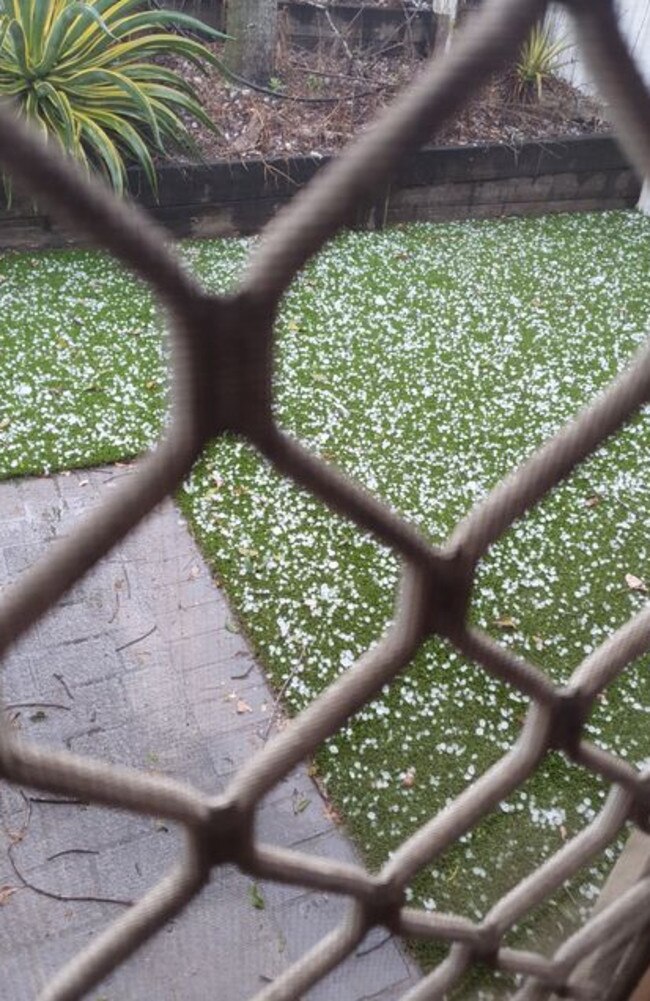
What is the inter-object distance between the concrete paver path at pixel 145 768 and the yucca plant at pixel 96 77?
2054 millimetres

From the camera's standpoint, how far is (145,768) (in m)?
1.97

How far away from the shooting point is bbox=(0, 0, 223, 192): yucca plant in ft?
12.6

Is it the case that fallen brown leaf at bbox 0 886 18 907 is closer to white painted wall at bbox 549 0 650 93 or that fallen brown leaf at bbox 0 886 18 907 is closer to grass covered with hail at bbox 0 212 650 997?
grass covered with hail at bbox 0 212 650 997

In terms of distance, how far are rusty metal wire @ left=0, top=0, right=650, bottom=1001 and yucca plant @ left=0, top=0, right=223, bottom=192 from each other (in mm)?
3577

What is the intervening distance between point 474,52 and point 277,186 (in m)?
4.27

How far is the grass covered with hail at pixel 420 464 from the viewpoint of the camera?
78.3 inches

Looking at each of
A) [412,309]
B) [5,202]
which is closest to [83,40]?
[5,202]

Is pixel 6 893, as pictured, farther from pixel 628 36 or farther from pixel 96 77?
pixel 96 77

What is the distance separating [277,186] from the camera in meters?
4.37

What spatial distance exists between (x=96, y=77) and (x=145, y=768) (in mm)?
3407

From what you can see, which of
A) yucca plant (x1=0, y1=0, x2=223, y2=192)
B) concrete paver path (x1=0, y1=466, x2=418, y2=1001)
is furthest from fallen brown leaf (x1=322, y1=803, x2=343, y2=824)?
yucca plant (x1=0, y1=0, x2=223, y2=192)

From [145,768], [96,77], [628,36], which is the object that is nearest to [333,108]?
[96,77]

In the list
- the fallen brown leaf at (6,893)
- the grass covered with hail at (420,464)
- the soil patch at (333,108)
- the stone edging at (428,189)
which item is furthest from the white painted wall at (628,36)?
the fallen brown leaf at (6,893)

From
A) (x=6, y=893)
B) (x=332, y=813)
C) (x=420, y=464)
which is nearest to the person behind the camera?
(x=6, y=893)
